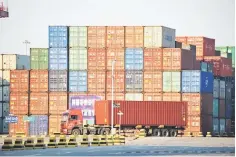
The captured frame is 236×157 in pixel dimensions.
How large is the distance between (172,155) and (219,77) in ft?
203

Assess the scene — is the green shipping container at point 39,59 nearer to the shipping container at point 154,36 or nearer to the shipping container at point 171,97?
the shipping container at point 154,36

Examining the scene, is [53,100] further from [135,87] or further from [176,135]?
[176,135]

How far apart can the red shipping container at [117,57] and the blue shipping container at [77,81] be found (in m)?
3.06

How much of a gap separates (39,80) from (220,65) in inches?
956

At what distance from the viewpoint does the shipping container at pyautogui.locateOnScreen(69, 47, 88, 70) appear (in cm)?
9894

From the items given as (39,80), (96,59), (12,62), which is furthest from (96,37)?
(12,62)

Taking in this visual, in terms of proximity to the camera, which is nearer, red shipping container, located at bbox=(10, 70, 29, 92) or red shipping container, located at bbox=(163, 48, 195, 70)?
red shipping container, located at bbox=(163, 48, 195, 70)

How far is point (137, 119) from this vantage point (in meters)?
90.4

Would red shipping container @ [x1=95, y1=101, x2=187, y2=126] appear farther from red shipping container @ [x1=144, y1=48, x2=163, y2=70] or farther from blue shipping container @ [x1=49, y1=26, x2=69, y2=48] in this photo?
blue shipping container @ [x1=49, y1=26, x2=69, y2=48]

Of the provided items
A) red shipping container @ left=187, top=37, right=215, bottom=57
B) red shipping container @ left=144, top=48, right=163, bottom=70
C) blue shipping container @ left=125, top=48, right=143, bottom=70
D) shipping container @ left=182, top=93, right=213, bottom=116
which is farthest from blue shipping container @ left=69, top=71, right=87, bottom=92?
red shipping container @ left=187, top=37, right=215, bottom=57

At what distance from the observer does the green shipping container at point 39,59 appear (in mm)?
99562

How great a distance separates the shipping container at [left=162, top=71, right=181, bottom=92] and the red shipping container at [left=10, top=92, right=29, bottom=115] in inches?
630

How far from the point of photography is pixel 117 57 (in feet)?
323

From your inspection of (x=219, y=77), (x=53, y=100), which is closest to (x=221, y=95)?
(x=219, y=77)
